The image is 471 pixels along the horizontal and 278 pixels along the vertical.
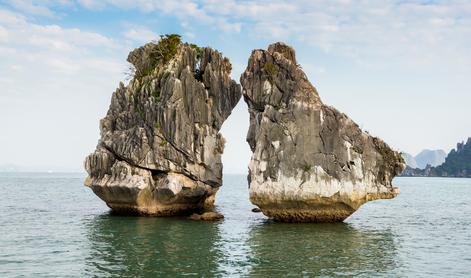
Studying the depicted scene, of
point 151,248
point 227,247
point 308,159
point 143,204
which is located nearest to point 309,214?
point 308,159

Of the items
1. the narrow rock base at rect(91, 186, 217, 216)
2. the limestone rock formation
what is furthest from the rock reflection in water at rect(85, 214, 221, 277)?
the limestone rock formation

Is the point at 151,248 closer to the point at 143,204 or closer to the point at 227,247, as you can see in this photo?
the point at 227,247

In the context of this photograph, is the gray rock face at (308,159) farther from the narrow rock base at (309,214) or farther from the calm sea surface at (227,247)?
the calm sea surface at (227,247)

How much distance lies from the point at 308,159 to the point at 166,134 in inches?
548

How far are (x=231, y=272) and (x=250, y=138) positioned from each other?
71.0 feet

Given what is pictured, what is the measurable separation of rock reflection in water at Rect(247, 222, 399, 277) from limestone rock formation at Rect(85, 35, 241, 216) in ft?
32.7

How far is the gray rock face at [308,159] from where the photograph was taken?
41094 millimetres

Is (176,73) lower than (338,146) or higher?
higher

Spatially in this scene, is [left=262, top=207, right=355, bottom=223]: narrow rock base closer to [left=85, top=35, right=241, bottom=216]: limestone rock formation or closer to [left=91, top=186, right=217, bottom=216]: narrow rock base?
[left=85, top=35, right=241, bottom=216]: limestone rock formation

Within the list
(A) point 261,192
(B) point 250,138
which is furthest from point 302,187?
(B) point 250,138

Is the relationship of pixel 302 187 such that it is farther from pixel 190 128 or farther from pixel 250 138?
pixel 190 128

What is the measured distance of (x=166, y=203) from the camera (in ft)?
156

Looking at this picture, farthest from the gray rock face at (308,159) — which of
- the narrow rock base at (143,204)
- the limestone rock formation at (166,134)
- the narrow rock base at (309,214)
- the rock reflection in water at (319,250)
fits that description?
the narrow rock base at (143,204)

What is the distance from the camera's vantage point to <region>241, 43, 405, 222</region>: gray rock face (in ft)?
135
